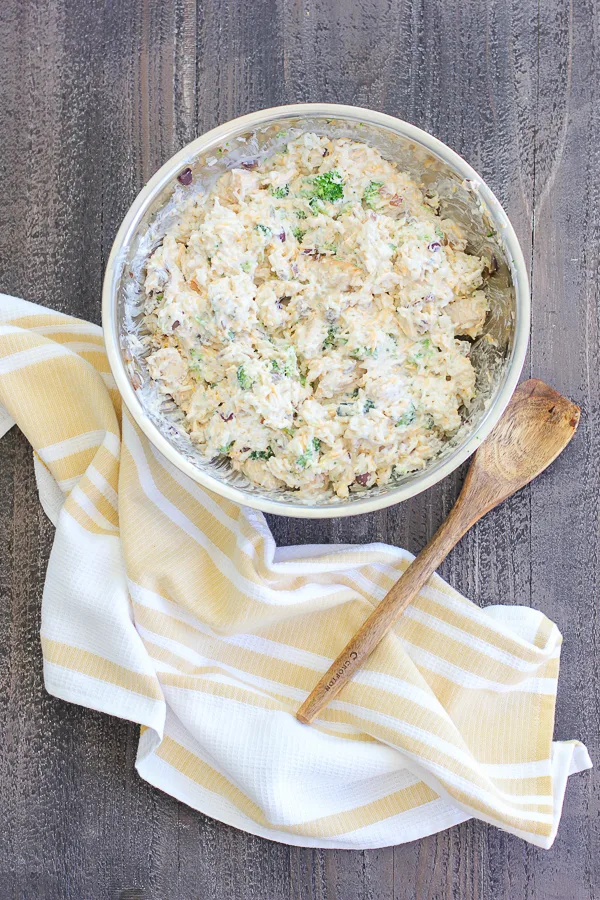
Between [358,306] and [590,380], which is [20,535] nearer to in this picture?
[358,306]

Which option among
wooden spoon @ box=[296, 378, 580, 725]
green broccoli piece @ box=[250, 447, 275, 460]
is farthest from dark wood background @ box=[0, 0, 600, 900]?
green broccoli piece @ box=[250, 447, 275, 460]

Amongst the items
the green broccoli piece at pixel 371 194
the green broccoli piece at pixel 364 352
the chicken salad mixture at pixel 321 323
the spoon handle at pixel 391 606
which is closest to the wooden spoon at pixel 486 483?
the spoon handle at pixel 391 606

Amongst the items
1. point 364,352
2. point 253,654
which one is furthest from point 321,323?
point 253,654

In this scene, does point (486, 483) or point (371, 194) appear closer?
point (371, 194)

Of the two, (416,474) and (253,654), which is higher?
(416,474)

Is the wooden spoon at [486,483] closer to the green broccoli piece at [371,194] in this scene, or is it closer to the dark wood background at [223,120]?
the dark wood background at [223,120]

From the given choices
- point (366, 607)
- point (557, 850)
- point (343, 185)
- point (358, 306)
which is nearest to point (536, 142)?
point (343, 185)

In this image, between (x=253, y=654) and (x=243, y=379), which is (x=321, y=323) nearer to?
(x=243, y=379)
